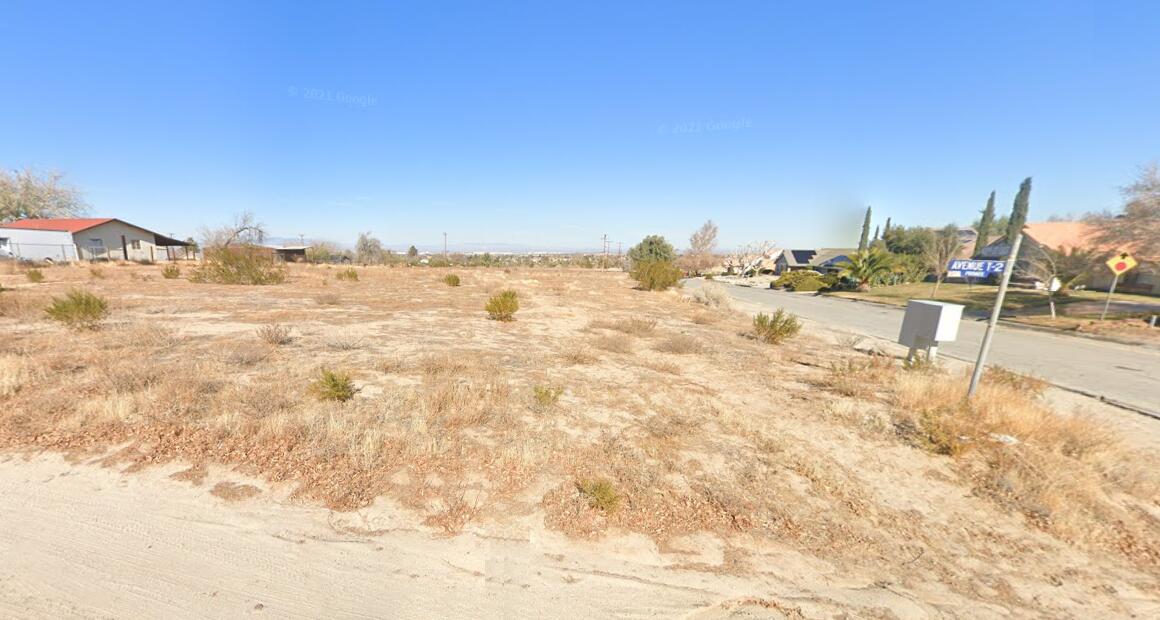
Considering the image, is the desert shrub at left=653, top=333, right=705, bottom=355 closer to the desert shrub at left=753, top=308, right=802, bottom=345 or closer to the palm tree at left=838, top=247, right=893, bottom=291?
the desert shrub at left=753, top=308, right=802, bottom=345

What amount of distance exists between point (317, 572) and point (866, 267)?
1503 inches

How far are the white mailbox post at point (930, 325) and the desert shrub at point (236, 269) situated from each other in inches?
1046

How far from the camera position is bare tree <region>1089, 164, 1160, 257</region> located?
45.9 feet

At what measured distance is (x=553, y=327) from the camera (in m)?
11.1

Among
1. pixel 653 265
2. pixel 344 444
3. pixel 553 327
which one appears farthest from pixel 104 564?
pixel 653 265

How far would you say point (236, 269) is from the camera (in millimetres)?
20188

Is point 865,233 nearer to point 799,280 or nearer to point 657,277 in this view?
point 799,280

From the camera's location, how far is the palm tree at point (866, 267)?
30812 millimetres

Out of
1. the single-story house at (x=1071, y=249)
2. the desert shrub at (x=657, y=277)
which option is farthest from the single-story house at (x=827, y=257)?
the desert shrub at (x=657, y=277)

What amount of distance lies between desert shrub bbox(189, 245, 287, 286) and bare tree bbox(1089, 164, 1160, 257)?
38.2m

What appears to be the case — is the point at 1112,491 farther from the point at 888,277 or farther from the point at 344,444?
the point at 888,277

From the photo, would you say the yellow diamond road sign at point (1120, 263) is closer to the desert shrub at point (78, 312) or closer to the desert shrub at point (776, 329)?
the desert shrub at point (776, 329)

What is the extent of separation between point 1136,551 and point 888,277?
38615 mm

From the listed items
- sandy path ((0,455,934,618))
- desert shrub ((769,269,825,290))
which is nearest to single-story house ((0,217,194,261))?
sandy path ((0,455,934,618))
